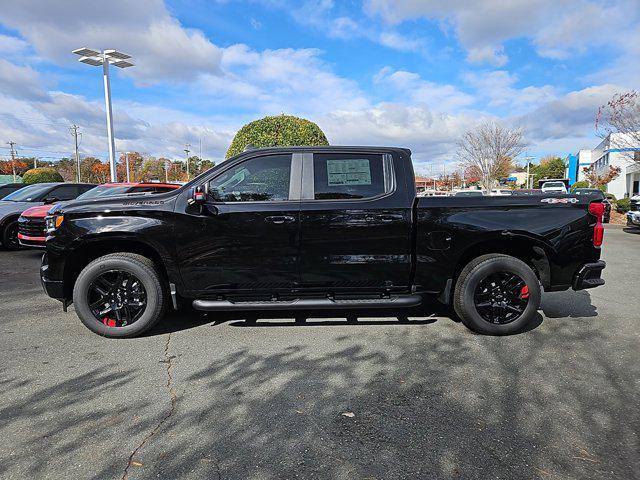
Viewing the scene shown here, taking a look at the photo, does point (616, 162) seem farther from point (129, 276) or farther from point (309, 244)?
point (129, 276)

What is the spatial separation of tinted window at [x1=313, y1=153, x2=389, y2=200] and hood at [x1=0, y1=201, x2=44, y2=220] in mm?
8995

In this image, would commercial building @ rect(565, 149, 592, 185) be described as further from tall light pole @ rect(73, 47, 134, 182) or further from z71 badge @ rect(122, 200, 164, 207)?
z71 badge @ rect(122, 200, 164, 207)

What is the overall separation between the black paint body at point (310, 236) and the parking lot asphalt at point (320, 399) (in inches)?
24.6

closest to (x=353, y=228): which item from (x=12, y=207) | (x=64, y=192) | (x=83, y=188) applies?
(x=12, y=207)

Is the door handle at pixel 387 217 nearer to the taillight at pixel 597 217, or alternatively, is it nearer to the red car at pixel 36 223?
the taillight at pixel 597 217

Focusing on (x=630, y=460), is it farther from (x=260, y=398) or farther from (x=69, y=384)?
(x=69, y=384)

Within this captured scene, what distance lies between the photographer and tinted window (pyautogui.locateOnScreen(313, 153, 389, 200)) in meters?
4.34

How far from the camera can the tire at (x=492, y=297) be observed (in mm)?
4324

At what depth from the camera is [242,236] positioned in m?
4.23

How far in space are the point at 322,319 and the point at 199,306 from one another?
4.68 feet

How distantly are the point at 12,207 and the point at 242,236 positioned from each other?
28.7 ft

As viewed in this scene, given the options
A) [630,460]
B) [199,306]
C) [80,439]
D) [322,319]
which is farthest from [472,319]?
[80,439]

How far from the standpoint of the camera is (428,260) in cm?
434

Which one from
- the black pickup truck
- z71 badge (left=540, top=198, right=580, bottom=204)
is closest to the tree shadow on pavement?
the black pickup truck
